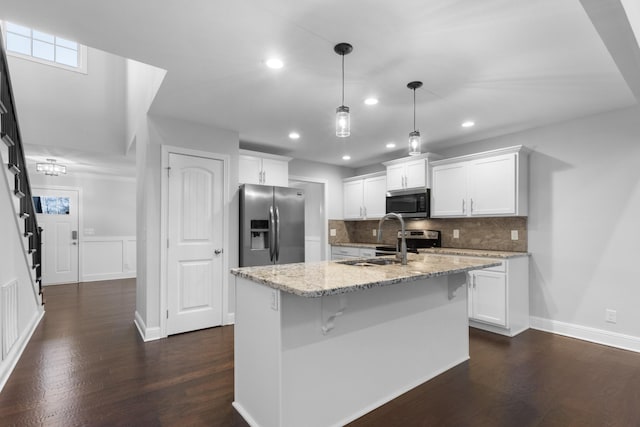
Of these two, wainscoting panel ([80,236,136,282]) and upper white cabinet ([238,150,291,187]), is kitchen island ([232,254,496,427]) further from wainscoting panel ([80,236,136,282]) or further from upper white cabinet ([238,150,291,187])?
wainscoting panel ([80,236,136,282])

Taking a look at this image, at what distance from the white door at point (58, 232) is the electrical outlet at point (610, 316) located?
873 cm

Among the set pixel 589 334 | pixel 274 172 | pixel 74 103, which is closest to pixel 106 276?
pixel 74 103

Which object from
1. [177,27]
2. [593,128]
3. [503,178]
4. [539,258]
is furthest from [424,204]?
[177,27]

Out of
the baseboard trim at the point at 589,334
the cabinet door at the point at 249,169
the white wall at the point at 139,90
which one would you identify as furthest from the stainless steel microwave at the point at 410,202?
the white wall at the point at 139,90

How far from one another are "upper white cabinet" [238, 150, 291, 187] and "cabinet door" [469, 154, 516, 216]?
2586 millimetres

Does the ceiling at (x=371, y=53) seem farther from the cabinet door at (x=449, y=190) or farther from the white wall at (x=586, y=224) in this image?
the cabinet door at (x=449, y=190)

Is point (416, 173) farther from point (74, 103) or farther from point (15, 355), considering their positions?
point (74, 103)

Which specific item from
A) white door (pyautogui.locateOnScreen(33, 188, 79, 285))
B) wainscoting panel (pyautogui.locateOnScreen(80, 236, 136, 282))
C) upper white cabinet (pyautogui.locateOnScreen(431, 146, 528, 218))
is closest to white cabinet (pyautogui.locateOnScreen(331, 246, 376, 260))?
upper white cabinet (pyautogui.locateOnScreen(431, 146, 528, 218))

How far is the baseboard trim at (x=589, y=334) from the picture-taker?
3.23 meters

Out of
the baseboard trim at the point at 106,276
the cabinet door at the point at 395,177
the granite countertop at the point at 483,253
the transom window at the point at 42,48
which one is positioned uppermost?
the transom window at the point at 42,48

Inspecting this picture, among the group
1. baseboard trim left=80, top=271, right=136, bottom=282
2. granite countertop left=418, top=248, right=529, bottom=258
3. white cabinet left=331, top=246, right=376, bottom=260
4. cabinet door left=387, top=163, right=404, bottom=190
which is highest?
cabinet door left=387, top=163, right=404, bottom=190

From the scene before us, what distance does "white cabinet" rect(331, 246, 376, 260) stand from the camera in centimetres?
545

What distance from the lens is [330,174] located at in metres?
6.19

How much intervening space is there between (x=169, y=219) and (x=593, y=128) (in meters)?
4.68
